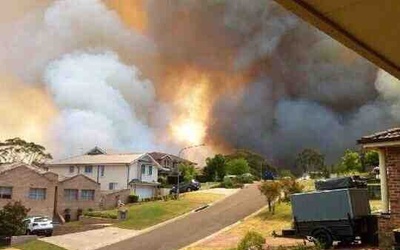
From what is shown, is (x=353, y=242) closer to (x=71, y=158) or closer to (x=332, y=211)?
(x=332, y=211)

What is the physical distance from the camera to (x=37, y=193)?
1809 inches

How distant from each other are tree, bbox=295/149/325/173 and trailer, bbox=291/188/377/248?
176 feet

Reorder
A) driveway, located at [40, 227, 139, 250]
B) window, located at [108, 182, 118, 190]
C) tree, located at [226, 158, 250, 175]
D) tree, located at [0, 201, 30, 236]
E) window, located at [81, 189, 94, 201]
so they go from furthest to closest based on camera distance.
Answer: tree, located at [226, 158, 250, 175], window, located at [108, 182, 118, 190], window, located at [81, 189, 94, 201], tree, located at [0, 201, 30, 236], driveway, located at [40, 227, 139, 250]

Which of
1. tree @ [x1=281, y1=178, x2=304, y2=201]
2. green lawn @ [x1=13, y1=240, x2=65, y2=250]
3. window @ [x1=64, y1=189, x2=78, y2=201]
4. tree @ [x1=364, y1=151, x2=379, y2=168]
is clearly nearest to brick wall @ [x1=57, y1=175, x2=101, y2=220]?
window @ [x1=64, y1=189, x2=78, y2=201]

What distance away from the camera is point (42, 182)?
46.5 meters

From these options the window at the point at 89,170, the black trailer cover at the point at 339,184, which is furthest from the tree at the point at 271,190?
the window at the point at 89,170

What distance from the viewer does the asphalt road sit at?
77.6 feet

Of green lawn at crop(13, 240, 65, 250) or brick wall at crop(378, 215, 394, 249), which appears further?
green lawn at crop(13, 240, 65, 250)

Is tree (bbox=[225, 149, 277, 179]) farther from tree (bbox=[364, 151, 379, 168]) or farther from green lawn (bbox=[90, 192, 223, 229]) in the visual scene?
green lawn (bbox=[90, 192, 223, 229])

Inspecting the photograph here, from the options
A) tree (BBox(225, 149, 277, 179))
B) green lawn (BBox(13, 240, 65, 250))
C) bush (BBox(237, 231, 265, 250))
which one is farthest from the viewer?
tree (BBox(225, 149, 277, 179))

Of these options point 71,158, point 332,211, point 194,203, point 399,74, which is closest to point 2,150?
point 71,158

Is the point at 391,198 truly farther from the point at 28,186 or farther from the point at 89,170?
the point at 89,170

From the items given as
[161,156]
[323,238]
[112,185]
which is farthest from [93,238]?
[161,156]

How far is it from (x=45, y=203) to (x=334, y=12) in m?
47.7
